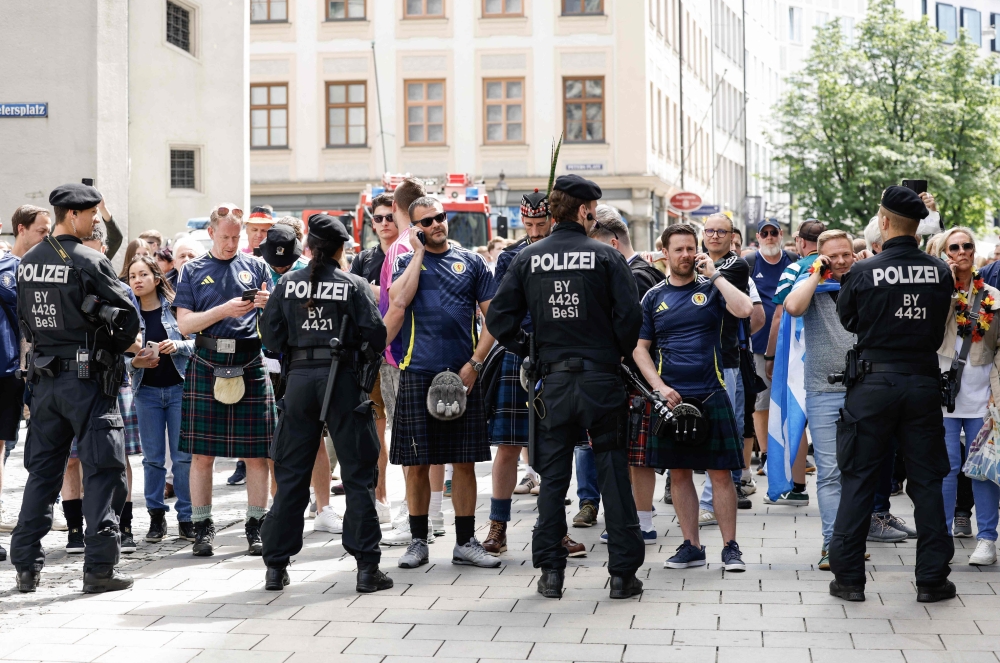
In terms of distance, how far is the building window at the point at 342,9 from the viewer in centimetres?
4016

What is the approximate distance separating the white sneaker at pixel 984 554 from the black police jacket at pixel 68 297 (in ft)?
15.4

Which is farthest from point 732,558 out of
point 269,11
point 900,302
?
point 269,11

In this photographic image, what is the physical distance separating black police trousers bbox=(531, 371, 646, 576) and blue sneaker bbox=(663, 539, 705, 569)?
2.47ft

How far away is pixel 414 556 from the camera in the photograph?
24.9 feet

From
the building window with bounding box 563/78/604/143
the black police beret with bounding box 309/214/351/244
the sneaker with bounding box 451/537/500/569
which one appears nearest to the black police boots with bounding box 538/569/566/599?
the sneaker with bounding box 451/537/500/569

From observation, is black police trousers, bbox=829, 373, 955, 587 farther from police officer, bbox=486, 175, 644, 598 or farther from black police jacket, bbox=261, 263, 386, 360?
black police jacket, bbox=261, 263, 386, 360

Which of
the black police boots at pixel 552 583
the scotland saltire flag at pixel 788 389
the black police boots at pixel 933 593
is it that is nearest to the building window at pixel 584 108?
the scotland saltire flag at pixel 788 389

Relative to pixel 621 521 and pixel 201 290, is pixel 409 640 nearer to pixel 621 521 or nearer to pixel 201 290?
pixel 621 521

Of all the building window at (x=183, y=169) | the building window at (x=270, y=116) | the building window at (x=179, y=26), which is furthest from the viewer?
the building window at (x=270, y=116)

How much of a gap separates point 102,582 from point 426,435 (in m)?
1.90

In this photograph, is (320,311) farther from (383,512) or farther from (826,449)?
(826,449)

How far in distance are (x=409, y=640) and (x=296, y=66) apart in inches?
1419

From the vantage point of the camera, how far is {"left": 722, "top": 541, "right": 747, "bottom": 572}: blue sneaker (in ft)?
23.9

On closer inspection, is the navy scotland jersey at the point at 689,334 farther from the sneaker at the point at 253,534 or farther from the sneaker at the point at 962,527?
the sneaker at the point at 253,534
